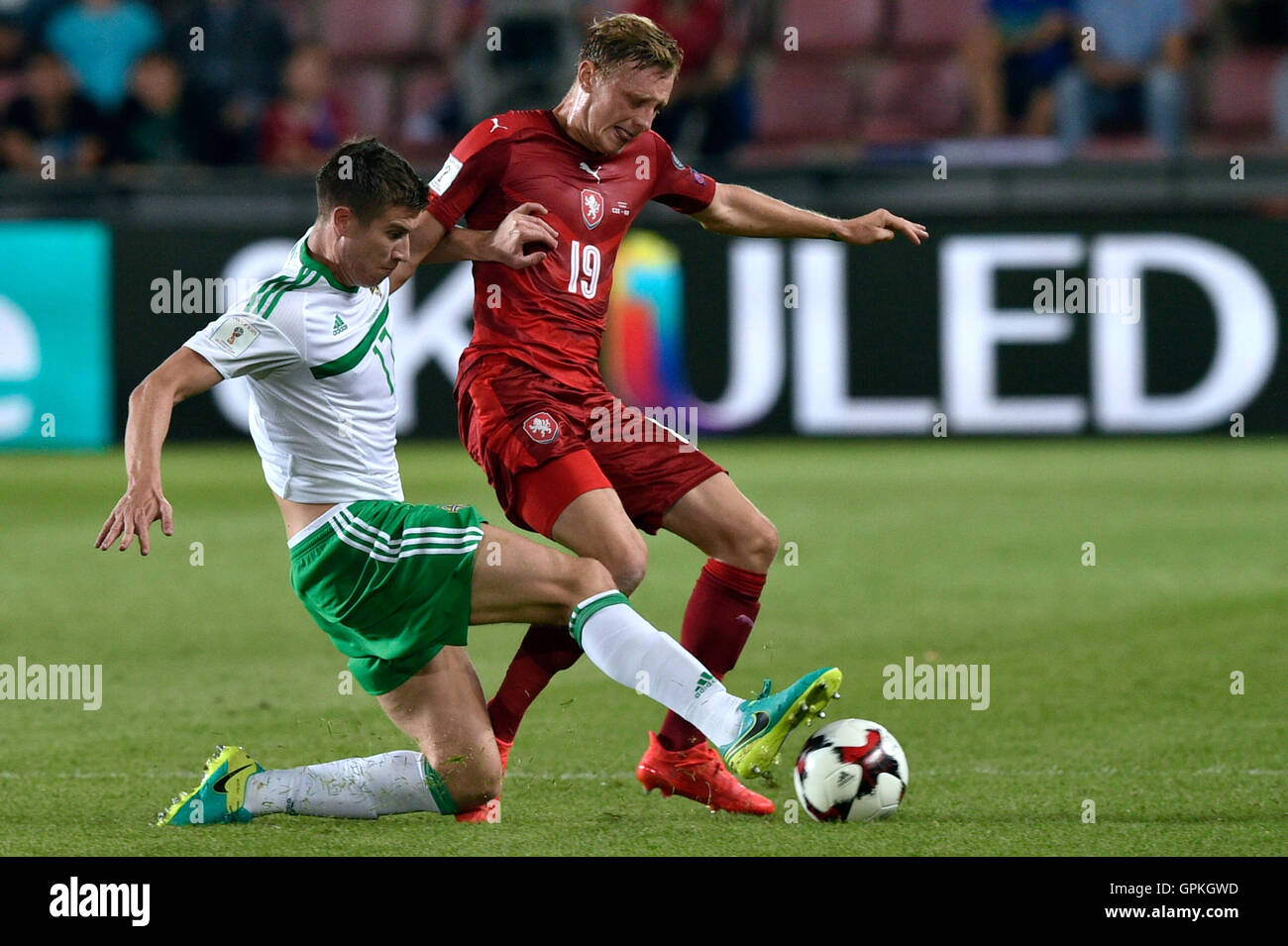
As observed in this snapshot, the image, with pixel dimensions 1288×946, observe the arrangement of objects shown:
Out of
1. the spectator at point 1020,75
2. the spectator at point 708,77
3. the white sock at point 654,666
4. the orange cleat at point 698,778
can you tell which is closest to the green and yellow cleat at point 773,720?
the white sock at point 654,666

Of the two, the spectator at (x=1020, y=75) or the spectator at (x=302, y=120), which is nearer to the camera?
the spectator at (x=1020, y=75)

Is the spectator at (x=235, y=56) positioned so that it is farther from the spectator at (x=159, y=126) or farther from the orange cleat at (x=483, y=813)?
the orange cleat at (x=483, y=813)

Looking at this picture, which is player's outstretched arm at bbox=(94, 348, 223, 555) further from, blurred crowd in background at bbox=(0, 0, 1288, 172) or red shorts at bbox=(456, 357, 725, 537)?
blurred crowd in background at bbox=(0, 0, 1288, 172)

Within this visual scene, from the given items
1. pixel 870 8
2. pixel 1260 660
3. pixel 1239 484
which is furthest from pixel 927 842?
pixel 870 8

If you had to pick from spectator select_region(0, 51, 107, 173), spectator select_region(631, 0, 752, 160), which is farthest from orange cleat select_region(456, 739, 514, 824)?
spectator select_region(0, 51, 107, 173)

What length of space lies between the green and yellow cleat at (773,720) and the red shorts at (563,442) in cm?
97

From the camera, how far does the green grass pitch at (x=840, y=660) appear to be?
14.9 feet

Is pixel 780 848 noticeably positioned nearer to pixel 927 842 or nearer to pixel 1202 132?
pixel 927 842

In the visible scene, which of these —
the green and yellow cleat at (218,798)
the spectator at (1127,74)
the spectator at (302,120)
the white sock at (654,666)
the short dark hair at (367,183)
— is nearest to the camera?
the white sock at (654,666)

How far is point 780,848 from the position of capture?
429 cm

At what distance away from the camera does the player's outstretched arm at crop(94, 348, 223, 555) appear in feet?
12.9

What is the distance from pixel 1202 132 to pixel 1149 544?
601cm

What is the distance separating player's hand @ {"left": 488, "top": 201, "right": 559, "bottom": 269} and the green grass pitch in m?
1.40

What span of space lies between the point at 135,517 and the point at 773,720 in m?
1.42
